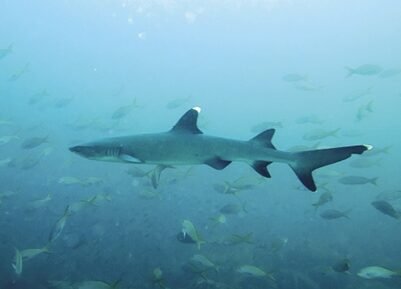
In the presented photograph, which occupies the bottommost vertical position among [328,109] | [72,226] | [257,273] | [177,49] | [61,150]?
[328,109]

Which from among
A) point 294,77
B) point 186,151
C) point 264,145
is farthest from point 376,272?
→ point 294,77

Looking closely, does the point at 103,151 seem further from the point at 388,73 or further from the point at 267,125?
the point at 388,73

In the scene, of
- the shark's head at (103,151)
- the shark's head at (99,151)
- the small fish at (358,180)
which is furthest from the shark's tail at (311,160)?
the small fish at (358,180)

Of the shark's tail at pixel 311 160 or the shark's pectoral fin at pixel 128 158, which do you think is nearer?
the shark's tail at pixel 311 160

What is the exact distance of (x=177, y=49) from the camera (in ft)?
443

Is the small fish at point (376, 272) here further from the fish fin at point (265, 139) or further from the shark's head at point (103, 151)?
the shark's head at point (103, 151)

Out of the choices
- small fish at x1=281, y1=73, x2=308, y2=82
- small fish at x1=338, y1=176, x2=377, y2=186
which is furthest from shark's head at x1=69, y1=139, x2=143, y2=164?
small fish at x1=281, y1=73, x2=308, y2=82

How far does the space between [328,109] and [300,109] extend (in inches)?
742

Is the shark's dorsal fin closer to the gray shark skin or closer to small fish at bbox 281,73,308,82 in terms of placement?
the gray shark skin

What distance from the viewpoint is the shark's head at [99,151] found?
5512 millimetres

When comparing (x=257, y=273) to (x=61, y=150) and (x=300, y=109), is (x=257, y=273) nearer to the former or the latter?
(x=61, y=150)

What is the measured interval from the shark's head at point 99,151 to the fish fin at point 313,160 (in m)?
2.61

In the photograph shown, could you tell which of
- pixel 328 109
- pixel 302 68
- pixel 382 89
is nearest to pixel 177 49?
pixel 302 68

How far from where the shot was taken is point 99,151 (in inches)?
218
